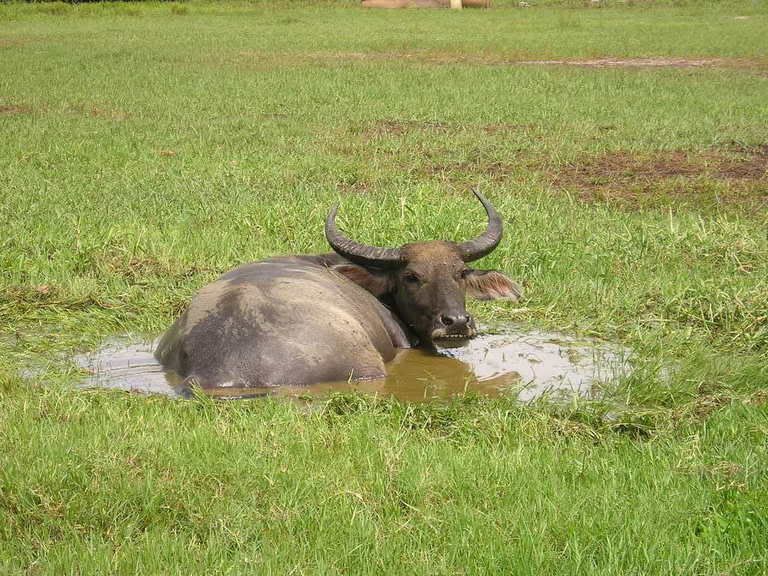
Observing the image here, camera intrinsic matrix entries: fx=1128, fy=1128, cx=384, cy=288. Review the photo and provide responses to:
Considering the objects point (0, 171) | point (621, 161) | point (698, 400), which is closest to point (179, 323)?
point (698, 400)

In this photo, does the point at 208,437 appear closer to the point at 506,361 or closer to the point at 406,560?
the point at 406,560

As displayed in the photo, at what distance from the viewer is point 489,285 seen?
6.30 m

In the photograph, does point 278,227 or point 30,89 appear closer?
point 278,227

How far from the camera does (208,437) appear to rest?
13.4ft

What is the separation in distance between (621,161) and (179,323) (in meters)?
6.61

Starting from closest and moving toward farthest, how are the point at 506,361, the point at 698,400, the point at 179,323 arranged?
the point at 698,400, the point at 179,323, the point at 506,361

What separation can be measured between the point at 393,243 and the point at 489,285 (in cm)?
136

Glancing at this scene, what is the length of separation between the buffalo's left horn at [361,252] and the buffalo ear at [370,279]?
1.9 inches

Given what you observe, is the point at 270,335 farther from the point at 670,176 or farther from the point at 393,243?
the point at 670,176

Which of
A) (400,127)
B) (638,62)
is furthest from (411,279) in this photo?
(638,62)

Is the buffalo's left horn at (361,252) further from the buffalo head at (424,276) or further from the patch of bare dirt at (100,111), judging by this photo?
the patch of bare dirt at (100,111)

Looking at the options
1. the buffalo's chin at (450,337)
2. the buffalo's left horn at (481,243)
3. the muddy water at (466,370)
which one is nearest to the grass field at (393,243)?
the muddy water at (466,370)

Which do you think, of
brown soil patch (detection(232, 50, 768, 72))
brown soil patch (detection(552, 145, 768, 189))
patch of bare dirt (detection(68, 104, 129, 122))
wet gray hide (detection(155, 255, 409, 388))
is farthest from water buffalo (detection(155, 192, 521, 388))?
brown soil patch (detection(232, 50, 768, 72))

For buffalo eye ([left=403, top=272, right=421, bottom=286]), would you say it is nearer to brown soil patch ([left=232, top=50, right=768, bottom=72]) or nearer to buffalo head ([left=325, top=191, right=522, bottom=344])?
buffalo head ([left=325, top=191, right=522, bottom=344])
